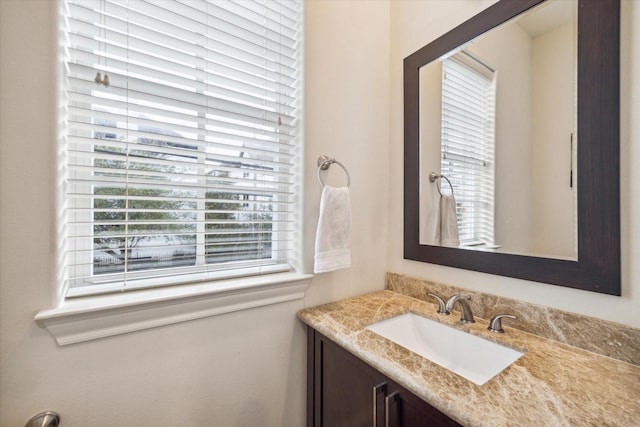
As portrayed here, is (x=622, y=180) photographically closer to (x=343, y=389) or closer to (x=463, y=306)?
(x=463, y=306)

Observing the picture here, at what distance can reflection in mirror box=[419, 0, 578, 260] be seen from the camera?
0.87m

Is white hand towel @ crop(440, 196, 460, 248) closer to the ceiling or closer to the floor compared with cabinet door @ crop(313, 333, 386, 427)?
closer to the ceiling

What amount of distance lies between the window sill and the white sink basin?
1.42ft

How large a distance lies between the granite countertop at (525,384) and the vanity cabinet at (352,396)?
6 centimetres

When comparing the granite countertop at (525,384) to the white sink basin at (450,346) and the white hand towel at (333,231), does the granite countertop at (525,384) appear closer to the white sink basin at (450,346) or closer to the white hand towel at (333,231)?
the white sink basin at (450,346)

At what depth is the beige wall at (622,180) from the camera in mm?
733

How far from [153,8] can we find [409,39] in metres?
1.13

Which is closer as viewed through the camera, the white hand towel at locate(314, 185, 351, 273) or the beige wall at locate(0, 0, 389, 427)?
the beige wall at locate(0, 0, 389, 427)

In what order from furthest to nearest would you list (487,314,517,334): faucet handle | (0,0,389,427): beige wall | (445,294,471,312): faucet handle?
(445,294,471,312): faucet handle → (487,314,517,334): faucet handle → (0,0,389,427): beige wall

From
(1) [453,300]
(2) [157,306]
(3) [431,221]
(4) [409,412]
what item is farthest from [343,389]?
(3) [431,221]

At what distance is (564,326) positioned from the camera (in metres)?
0.85

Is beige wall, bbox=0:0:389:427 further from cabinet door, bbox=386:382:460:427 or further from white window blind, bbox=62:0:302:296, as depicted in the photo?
cabinet door, bbox=386:382:460:427

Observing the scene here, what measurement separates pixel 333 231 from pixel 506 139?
777 mm

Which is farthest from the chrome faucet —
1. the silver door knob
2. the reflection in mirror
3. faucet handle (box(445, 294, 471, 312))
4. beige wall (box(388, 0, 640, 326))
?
the silver door knob
